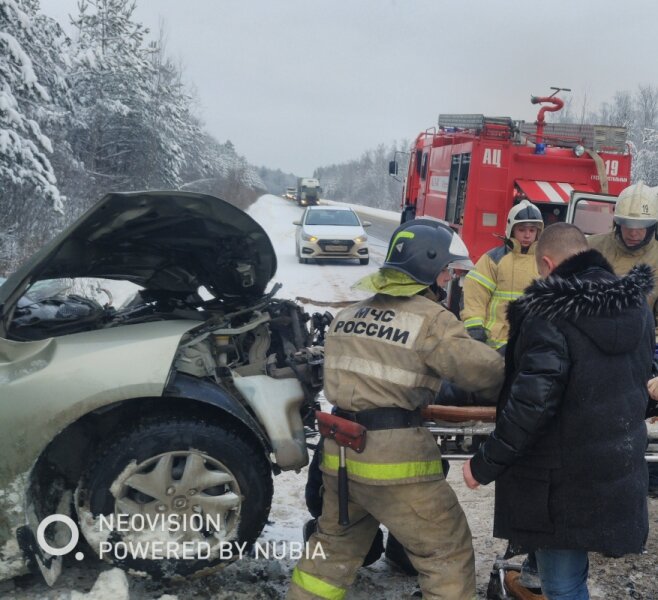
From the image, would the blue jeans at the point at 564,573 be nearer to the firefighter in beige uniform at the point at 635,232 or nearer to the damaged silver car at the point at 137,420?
the damaged silver car at the point at 137,420

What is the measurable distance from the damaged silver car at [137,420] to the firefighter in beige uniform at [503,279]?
1706 mm

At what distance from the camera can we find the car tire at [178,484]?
9.06ft

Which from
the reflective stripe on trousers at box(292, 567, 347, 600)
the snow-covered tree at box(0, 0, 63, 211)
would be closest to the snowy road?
the reflective stripe on trousers at box(292, 567, 347, 600)

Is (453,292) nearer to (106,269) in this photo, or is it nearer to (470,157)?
(470,157)

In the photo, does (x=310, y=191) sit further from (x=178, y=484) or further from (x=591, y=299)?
(x=591, y=299)

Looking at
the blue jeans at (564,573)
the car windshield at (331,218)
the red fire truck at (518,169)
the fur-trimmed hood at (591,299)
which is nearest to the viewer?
the fur-trimmed hood at (591,299)

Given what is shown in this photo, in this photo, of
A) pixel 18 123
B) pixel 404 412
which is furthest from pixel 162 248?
pixel 18 123

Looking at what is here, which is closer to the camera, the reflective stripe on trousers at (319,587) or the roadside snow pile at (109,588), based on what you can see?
the reflective stripe on trousers at (319,587)

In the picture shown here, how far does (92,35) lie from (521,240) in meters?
22.3

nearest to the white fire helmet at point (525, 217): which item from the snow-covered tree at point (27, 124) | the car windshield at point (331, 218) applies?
the snow-covered tree at point (27, 124)

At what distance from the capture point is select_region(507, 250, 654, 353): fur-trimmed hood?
2.18m

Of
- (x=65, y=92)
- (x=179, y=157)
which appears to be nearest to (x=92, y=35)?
(x=179, y=157)

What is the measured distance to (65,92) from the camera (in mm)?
15070

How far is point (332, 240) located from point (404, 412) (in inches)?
509
